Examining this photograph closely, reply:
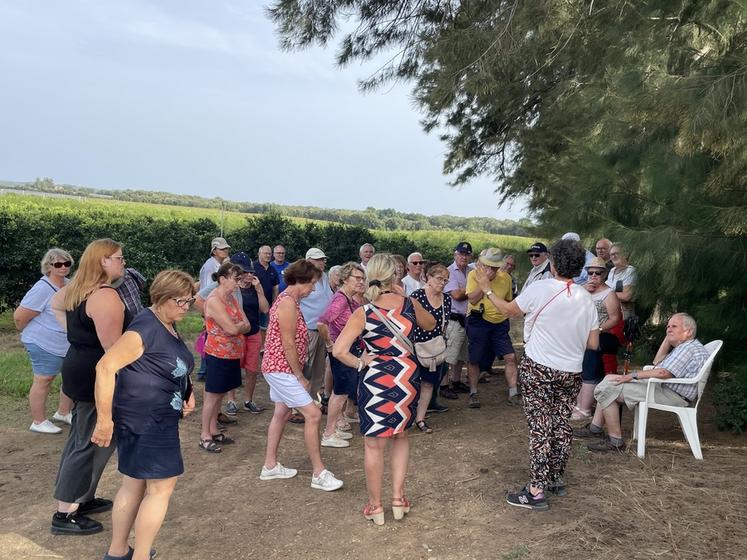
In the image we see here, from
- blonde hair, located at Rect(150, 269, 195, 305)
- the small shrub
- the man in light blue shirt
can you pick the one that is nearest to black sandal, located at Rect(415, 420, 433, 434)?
the man in light blue shirt

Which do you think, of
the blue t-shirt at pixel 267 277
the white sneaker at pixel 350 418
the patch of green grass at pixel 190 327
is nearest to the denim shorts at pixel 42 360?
the white sneaker at pixel 350 418

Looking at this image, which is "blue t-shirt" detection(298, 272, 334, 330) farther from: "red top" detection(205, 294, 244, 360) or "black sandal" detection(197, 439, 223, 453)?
"black sandal" detection(197, 439, 223, 453)

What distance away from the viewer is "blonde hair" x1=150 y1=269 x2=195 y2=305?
3.02 meters

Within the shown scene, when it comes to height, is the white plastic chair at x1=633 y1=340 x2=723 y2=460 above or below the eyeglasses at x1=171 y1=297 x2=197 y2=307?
below

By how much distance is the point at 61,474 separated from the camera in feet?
12.0

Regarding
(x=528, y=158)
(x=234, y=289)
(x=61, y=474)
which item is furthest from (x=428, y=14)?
(x=61, y=474)

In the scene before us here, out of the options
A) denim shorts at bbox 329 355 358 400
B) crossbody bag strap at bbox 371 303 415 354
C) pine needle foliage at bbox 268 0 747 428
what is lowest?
denim shorts at bbox 329 355 358 400

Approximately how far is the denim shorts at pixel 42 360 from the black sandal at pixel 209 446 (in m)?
1.41

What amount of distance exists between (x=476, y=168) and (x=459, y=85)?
20.7ft

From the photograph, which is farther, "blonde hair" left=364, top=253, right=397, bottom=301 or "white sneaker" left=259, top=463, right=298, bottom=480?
"white sneaker" left=259, top=463, right=298, bottom=480

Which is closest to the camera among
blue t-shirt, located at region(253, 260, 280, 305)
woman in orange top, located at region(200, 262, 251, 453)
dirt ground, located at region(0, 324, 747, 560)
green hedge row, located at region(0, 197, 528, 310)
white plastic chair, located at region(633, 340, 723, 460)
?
dirt ground, located at region(0, 324, 747, 560)

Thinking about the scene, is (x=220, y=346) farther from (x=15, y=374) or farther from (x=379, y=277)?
(x=15, y=374)

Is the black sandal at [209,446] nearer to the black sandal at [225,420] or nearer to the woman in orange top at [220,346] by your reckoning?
the woman in orange top at [220,346]

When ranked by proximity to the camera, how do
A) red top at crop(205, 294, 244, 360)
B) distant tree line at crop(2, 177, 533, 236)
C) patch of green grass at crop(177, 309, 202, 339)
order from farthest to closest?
1. distant tree line at crop(2, 177, 533, 236)
2. patch of green grass at crop(177, 309, 202, 339)
3. red top at crop(205, 294, 244, 360)
